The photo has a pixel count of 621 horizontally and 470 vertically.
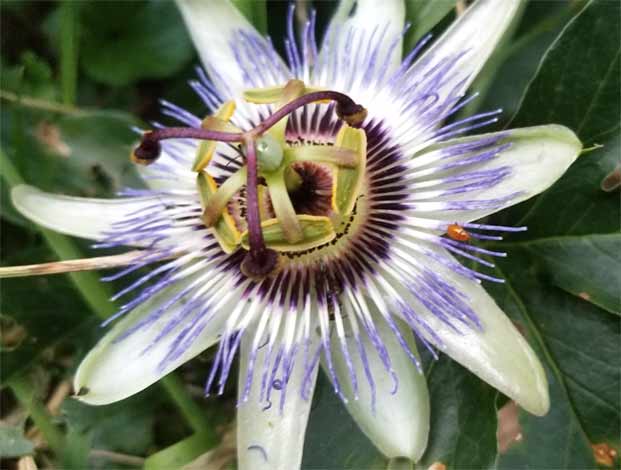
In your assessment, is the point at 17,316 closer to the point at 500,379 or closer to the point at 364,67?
the point at 364,67

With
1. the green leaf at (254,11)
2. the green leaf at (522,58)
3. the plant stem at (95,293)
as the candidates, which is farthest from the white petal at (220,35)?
the green leaf at (522,58)

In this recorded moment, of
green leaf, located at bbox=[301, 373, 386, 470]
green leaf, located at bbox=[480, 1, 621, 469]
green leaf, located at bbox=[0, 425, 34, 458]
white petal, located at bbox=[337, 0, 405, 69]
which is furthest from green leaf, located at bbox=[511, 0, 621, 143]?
green leaf, located at bbox=[0, 425, 34, 458]

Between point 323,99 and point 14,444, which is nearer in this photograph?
point 323,99

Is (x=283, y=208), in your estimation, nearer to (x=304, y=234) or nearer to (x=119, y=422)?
(x=304, y=234)

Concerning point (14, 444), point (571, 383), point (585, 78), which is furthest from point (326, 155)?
point (14, 444)

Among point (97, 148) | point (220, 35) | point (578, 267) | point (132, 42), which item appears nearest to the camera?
point (578, 267)

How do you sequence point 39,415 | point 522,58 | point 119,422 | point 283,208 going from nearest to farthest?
1. point 283,208
2. point 39,415
3. point 119,422
4. point 522,58

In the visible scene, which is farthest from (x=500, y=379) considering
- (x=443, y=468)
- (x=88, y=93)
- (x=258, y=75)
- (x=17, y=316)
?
(x=88, y=93)
